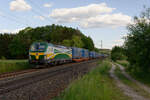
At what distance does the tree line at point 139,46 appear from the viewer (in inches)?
575

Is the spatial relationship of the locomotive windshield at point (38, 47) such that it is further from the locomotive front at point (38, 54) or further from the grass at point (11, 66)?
the grass at point (11, 66)

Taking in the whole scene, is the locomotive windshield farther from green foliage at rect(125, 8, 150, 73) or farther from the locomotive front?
green foliage at rect(125, 8, 150, 73)

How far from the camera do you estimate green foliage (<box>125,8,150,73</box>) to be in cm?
1460

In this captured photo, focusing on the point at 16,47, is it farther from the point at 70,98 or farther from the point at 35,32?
the point at 70,98

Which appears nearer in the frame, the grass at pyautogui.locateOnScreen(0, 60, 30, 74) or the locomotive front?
the grass at pyautogui.locateOnScreen(0, 60, 30, 74)

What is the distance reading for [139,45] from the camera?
15078 millimetres

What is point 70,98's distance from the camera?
22.2ft

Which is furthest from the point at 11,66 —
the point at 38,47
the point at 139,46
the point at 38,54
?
the point at 139,46

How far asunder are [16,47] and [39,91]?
46698 mm

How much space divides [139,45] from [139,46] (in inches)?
7.5

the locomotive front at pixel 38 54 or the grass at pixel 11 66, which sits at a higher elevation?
the locomotive front at pixel 38 54

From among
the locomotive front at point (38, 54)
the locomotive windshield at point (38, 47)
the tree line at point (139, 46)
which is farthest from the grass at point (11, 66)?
the tree line at point (139, 46)

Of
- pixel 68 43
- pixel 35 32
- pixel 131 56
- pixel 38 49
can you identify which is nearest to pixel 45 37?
pixel 35 32

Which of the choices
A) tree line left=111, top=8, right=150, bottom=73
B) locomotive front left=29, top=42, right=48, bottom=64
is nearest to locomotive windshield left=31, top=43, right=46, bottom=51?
locomotive front left=29, top=42, right=48, bottom=64
